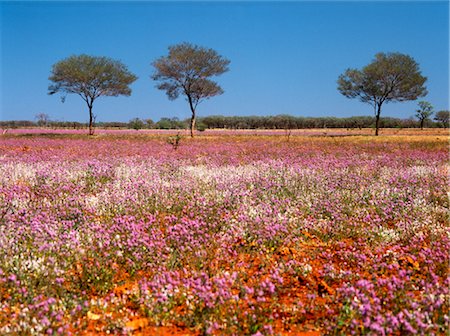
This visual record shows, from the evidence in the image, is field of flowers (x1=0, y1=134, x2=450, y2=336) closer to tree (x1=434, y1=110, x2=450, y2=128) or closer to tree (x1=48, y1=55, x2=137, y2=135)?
tree (x1=48, y1=55, x2=137, y2=135)

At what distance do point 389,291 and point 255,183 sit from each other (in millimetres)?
6159

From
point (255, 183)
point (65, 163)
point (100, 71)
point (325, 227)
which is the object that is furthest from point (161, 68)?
point (325, 227)

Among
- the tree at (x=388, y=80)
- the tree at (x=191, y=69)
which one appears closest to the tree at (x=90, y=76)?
the tree at (x=191, y=69)

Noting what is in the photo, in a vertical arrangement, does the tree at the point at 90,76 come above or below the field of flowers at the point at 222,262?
above

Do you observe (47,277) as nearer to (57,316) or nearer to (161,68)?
(57,316)

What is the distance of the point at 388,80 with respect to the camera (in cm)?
5444

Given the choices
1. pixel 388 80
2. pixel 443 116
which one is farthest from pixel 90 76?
pixel 443 116

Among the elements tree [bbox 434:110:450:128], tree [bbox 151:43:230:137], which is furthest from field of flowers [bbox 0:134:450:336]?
tree [bbox 434:110:450:128]

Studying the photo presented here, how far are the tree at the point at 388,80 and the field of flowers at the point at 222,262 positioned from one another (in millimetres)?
50445

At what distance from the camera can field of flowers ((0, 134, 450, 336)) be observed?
11.7ft

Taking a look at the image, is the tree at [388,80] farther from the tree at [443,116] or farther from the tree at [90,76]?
the tree at [443,116]

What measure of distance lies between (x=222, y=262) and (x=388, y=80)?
2250 inches

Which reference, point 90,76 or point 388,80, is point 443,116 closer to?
point 388,80

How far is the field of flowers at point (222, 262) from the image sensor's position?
358cm
